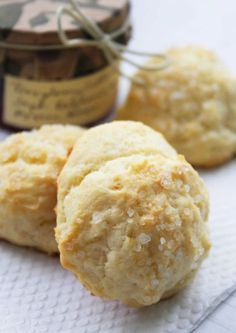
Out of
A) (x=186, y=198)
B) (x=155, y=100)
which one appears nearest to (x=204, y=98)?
(x=155, y=100)

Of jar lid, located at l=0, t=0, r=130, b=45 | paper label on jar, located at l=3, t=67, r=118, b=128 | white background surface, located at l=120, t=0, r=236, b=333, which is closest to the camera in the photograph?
jar lid, located at l=0, t=0, r=130, b=45

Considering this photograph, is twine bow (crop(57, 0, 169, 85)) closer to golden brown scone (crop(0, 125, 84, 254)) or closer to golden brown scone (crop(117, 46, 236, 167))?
golden brown scone (crop(117, 46, 236, 167))

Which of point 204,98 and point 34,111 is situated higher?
point 204,98

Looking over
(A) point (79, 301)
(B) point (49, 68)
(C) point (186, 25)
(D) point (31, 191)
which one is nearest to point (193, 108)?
(B) point (49, 68)

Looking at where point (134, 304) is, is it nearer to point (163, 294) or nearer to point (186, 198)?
point (163, 294)

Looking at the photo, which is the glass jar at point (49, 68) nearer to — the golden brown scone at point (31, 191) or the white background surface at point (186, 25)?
the golden brown scone at point (31, 191)

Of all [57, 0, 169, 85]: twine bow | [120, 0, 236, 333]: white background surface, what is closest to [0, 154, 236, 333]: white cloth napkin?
[57, 0, 169, 85]: twine bow

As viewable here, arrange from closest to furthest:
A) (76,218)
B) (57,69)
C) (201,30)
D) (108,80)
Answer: (76,218)
(57,69)
(108,80)
(201,30)
